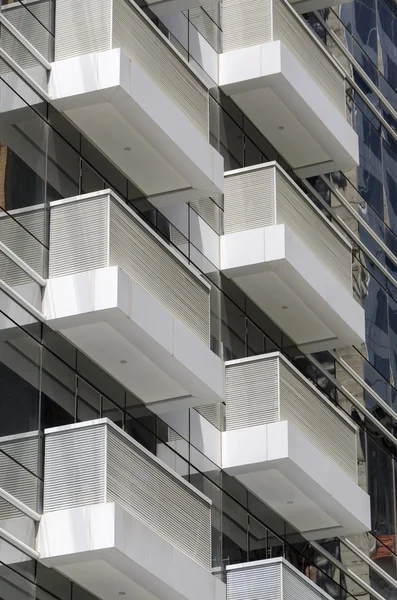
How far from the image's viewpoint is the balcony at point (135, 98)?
3173cm

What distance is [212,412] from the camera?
3459 cm

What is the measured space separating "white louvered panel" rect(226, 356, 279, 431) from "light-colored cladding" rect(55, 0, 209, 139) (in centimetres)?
394

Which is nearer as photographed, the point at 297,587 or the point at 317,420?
the point at 297,587

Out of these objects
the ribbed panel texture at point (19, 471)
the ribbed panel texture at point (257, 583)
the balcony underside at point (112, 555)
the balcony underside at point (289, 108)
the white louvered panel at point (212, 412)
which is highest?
the balcony underside at point (289, 108)

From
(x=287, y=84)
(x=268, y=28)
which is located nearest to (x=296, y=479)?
(x=287, y=84)

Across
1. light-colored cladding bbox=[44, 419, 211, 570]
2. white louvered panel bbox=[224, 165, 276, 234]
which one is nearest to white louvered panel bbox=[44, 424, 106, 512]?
light-colored cladding bbox=[44, 419, 211, 570]

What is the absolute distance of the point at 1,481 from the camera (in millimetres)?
28109

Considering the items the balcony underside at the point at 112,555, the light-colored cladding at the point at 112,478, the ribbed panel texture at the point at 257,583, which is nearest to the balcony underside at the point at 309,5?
the ribbed panel texture at the point at 257,583

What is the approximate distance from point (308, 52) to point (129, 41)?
750cm

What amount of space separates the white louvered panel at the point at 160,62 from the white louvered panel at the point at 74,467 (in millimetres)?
6432

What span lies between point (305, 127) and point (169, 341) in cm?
897

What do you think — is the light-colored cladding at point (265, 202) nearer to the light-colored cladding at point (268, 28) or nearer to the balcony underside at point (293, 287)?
the balcony underside at point (293, 287)

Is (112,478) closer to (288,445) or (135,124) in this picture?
(288,445)

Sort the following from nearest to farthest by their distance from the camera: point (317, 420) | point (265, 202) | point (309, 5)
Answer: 1. point (317, 420)
2. point (265, 202)
3. point (309, 5)
